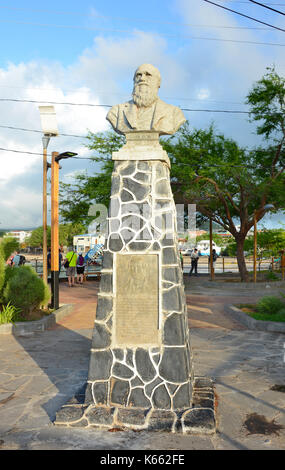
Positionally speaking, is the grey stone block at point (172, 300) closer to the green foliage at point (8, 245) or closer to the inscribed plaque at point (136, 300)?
the inscribed plaque at point (136, 300)

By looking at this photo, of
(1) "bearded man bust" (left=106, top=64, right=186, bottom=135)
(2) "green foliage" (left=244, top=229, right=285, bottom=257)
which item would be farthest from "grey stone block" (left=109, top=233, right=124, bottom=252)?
(2) "green foliage" (left=244, top=229, right=285, bottom=257)

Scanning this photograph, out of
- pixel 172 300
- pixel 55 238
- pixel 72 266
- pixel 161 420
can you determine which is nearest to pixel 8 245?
pixel 55 238

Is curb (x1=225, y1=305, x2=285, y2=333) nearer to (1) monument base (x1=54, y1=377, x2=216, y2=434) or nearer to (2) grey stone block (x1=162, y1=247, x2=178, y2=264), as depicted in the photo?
(1) monument base (x1=54, y1=377, x2=216, y2=434)

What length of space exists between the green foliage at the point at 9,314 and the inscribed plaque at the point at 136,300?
17.8ft

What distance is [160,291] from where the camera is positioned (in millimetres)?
4613

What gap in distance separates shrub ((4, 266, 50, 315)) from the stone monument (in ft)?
17.3

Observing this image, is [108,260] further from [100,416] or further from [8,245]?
[8,245]

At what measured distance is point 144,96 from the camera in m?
4.88

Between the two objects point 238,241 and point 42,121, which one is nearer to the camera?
point 42,121

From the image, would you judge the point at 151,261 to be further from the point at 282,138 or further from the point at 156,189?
the point at 282,138
